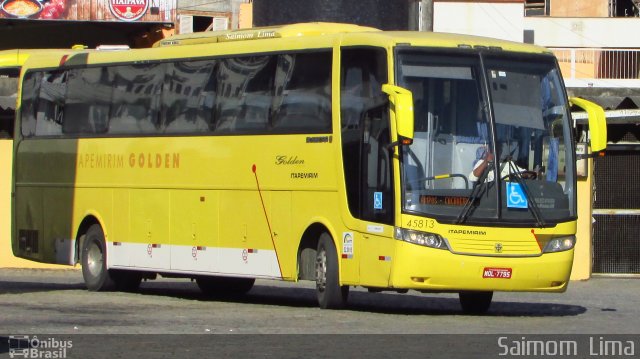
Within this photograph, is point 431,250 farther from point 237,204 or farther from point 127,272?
point 127,272

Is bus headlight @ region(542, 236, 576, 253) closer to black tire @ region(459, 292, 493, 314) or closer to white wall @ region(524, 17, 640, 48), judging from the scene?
black tire @ region(459, 292, 493, 314)

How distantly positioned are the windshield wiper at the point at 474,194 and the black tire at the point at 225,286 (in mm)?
5699

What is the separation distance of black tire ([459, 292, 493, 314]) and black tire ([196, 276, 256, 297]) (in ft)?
13.7

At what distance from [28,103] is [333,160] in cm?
784

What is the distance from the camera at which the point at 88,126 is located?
870 inches

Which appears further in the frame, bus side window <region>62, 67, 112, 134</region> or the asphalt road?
bus side window <region>62, 67, 112, 134</region>

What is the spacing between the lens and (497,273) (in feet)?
54.6

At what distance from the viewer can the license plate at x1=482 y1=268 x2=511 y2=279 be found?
16609 millimetres

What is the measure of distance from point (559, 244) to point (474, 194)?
4.23 ft

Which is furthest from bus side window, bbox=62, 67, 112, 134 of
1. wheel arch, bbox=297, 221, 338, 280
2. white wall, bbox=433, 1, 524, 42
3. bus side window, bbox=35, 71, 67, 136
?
white wall, bbox=433, 1, 524, 42
